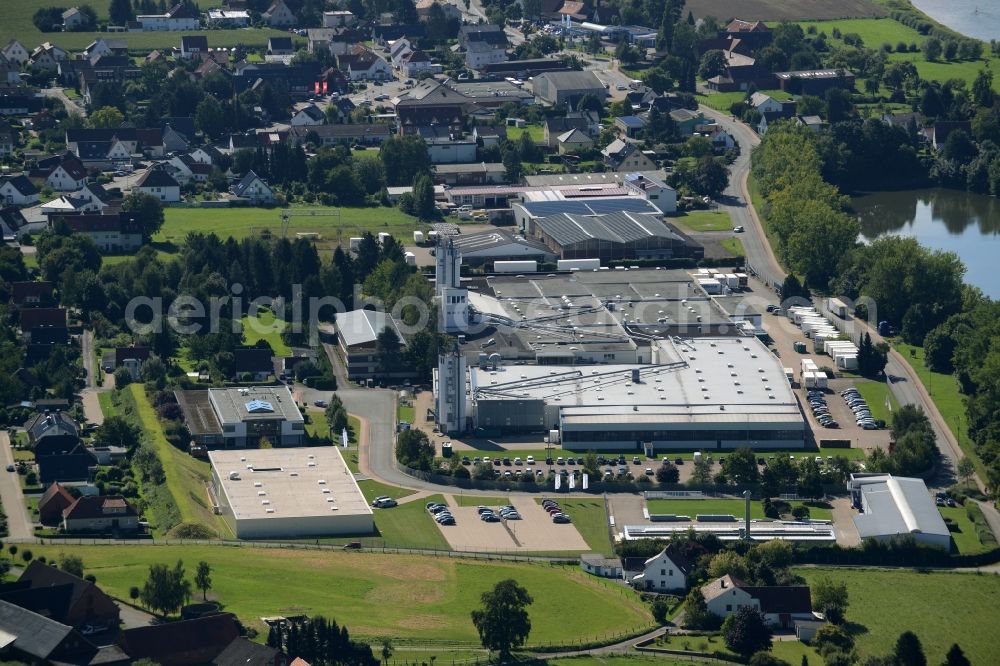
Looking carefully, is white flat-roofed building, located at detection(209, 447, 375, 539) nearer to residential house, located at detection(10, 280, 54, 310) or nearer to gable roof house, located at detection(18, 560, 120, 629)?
gable roof house, located at detection(18, 560, 120, 629)

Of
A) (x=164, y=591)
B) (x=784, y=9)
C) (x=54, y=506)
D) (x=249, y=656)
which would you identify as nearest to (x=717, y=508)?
(x=164, y=591)

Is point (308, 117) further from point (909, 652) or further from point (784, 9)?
point (909, 652)

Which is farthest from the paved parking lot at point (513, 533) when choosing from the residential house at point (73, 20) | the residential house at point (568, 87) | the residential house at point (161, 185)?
the residential house at point (73, 20)

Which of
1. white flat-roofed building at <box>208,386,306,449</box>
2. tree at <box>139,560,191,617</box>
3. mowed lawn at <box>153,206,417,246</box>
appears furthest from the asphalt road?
mowed lawn at <box>153,206,417,246</box>

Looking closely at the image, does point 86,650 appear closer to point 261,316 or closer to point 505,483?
point 505,483

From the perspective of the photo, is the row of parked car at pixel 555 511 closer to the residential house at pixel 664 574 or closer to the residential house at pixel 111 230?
the residential house at pixel 664 574

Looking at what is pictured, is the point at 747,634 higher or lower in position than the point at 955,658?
lower

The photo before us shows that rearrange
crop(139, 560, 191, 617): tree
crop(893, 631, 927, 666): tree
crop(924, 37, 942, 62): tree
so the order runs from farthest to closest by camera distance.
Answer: crop(924, 37, 942, 62): tree
crop(139, 560, 191, 617): tree
crop(893, 631, 927, 666): tree
